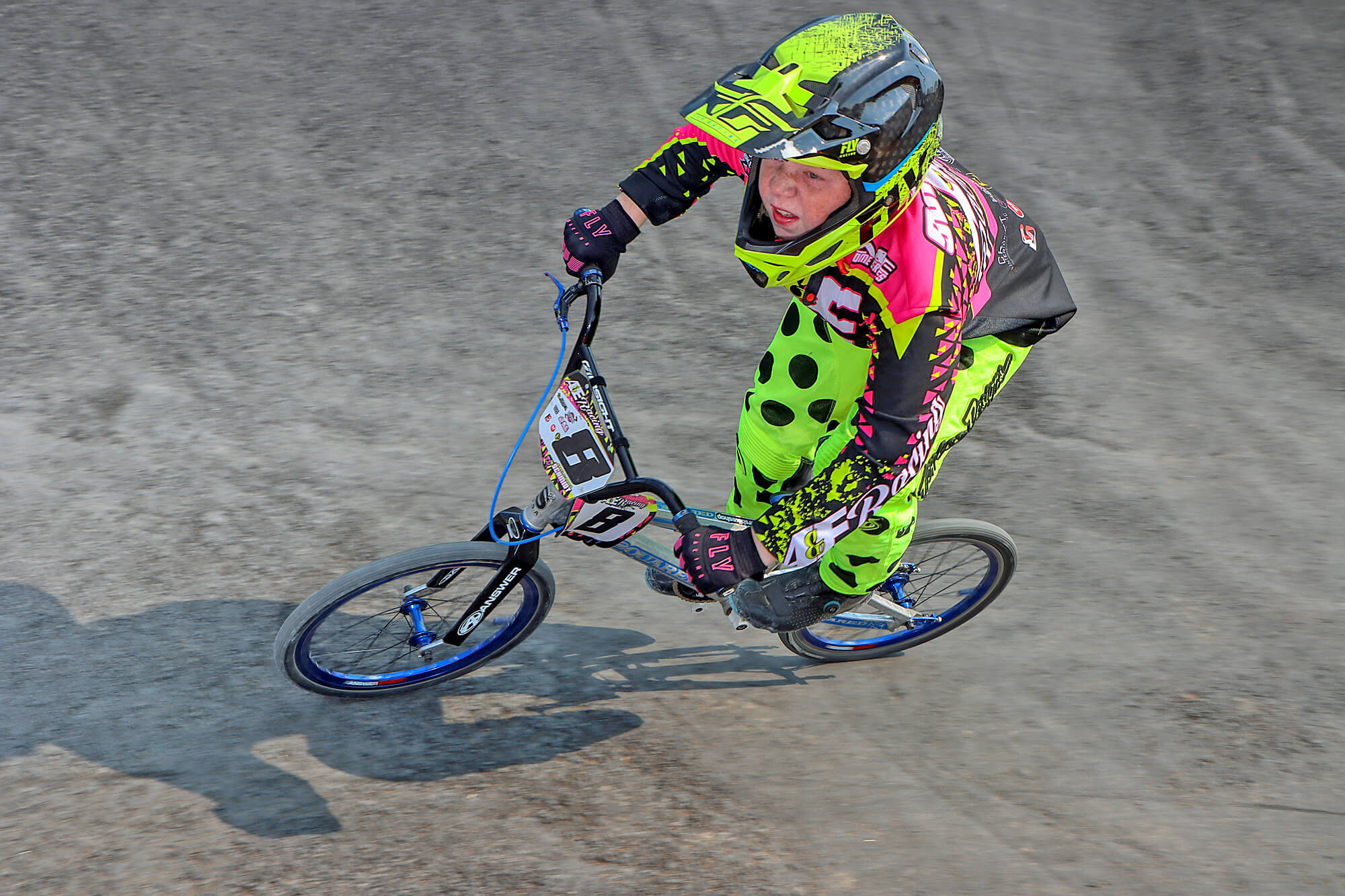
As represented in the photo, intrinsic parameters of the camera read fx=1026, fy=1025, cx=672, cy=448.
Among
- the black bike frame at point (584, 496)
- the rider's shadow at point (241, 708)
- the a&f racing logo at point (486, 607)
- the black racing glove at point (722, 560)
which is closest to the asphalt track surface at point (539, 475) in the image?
the rider's shadow at point (241, 708)

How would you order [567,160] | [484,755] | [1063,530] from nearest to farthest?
[484,755]
[1063,530]
[567,160]

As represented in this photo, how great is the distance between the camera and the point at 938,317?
3012 millimetres

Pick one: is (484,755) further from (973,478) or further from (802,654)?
(973,478)

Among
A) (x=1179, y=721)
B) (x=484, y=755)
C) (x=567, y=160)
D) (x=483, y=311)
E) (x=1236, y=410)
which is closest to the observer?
(x=484, y=755)

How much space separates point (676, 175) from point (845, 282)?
1.03 metres

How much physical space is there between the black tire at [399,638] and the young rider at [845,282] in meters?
1.07

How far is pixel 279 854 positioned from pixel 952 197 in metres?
3.27

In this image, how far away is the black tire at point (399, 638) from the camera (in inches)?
165

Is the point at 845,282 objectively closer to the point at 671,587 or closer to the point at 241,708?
the point at 671,587

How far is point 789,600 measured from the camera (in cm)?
389

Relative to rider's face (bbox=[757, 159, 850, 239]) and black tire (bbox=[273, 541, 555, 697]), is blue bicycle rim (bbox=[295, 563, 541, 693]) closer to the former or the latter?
black tire (bbox=[273, 541, 555, 697])

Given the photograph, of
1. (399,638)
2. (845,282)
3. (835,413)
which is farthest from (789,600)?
(399,638)

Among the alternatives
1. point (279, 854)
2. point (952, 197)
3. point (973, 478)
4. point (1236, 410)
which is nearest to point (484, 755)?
point (279, 854)

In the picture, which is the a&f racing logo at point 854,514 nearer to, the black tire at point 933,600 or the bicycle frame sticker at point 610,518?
the bicycle frame sticker at point 610,518
